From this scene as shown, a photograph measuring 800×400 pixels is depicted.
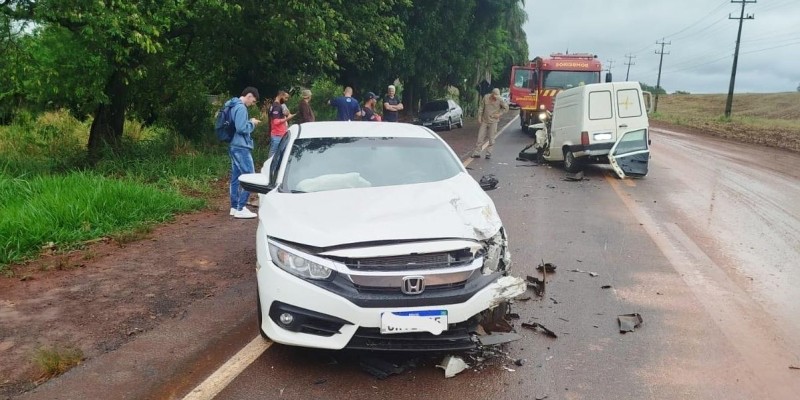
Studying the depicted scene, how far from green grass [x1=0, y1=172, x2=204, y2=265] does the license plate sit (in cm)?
450

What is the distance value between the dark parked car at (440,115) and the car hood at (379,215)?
73.0 ft

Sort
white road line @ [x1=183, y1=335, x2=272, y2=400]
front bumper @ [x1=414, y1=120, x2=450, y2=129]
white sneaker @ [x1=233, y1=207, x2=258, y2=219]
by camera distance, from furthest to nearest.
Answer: front bumper @ [x1=414, y1=120, x2=450, y2=129] < white sneaker @ [x1=233, y1=207, x2=258, y2=219] < white road line @ [x1=183, y1=335, x2=272, y2=400]

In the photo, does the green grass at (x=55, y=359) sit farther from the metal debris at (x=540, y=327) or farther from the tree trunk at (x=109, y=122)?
the tree trunk at (x=109, y=122)

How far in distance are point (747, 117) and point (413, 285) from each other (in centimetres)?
5138

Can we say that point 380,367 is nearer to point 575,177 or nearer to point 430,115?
point 575,177

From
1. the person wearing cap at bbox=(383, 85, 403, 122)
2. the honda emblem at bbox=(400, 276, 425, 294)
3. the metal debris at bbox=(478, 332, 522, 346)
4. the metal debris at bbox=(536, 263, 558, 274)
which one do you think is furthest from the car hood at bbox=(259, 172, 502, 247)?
the person wearing cap at bbox=(383, 85, 403, 122)

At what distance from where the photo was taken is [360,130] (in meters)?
5.81

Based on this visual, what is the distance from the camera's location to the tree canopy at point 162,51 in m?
10.1

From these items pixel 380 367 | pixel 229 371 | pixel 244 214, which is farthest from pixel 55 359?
pixel 244 214

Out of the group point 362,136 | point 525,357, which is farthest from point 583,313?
point 362,136

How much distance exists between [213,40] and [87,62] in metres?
3.56

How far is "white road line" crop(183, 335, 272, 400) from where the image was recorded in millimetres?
3623

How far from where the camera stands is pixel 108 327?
465cm

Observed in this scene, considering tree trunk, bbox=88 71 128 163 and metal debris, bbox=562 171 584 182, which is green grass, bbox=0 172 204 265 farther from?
metal debris, bbox=562 171 584 182
